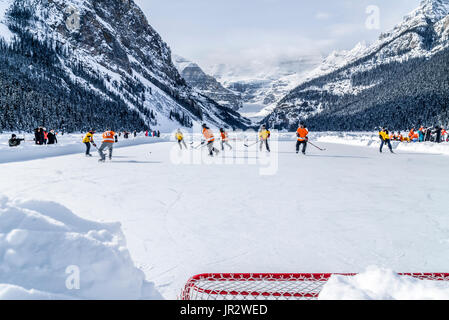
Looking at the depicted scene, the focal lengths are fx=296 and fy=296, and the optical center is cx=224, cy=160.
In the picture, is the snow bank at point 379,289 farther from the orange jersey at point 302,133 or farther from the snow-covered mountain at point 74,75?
the snow-covered mountain at point 74,75

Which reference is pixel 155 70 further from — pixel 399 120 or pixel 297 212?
pixel 297 212

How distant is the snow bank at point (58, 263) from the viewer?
2.06 meters

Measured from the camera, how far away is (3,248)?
2.25 metres

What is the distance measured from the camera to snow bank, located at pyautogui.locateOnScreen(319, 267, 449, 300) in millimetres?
1854

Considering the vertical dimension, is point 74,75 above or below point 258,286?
above

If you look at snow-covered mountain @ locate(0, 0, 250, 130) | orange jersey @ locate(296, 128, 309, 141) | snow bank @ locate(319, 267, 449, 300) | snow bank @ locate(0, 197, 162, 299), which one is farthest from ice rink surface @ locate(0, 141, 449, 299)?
snow-covered mountain @ locate(0, 0, 250, 130)

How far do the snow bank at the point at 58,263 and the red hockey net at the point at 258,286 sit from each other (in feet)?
1.29

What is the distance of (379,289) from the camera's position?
1.92 m

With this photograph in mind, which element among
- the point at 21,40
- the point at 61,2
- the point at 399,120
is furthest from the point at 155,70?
the point at 399,120

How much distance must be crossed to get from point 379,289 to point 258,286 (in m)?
1.09

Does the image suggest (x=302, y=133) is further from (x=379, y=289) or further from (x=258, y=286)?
(x=379, y=289)

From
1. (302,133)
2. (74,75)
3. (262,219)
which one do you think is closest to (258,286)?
(262,219)
